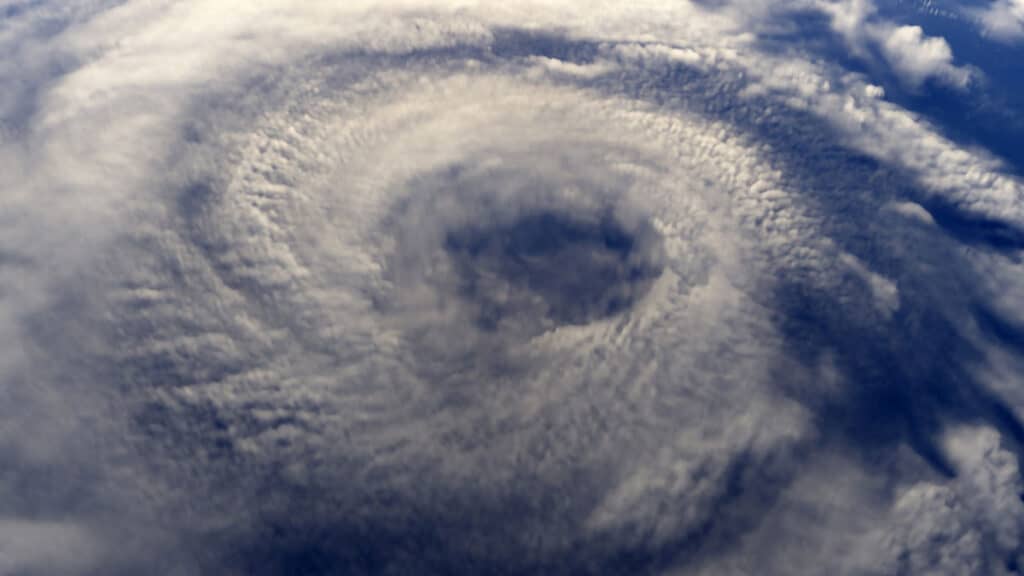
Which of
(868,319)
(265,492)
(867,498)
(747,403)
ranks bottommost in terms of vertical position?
(265,492)

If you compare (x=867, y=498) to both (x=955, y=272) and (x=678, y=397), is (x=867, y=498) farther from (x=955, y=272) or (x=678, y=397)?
(x=955, y=272)

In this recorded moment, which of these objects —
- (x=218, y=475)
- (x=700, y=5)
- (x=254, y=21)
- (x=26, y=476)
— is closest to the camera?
(x=26, y=476)

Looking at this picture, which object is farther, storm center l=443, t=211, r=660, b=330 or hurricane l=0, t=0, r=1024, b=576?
storm center l=443, t=211, r=660, b=330

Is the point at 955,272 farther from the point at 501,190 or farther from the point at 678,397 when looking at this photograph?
the point at 501,190

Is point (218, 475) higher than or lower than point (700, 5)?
lower

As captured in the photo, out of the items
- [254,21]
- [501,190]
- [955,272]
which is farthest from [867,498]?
[254,21]

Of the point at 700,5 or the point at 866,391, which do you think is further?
the point at 700,5

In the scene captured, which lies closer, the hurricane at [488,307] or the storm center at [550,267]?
the hurricane at [488,307]

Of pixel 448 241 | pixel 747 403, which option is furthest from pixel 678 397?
pixel 448 241

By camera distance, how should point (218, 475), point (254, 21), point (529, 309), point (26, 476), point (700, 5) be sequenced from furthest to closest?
point (700, 5) → point (254, 21) → point (529, 309) → point (218, 475) → point (26, 476)
